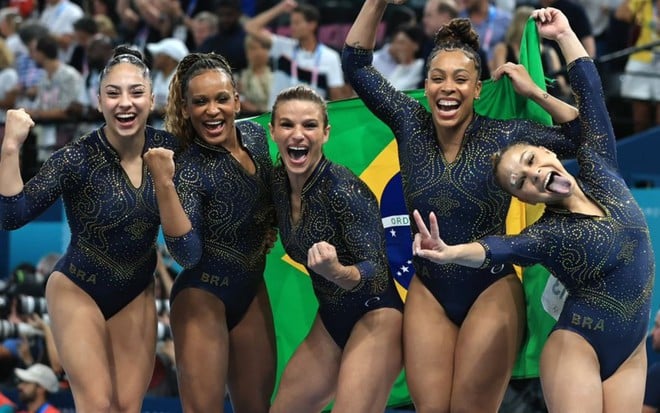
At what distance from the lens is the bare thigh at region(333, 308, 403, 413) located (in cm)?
481

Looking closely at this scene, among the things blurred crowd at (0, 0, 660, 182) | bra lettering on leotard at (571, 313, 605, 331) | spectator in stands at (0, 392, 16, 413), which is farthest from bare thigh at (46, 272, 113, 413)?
blurred crowd at (0, 0, 660, 182)

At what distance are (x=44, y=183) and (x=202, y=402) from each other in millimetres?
1097

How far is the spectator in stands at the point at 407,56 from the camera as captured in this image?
8469mm

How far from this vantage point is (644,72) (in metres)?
8.08

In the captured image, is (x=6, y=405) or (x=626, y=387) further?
(x=6, y=405)

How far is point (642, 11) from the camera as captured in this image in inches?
333

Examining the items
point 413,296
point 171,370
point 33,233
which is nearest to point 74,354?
point 413,296

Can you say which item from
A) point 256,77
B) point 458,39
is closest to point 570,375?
point 458,39

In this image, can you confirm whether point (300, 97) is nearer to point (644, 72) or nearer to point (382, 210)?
point (382, 210)

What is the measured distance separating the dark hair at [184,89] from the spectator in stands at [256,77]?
11.7 feet

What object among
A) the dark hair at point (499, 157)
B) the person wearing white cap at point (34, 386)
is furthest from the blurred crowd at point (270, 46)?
the dark hair at point (499, 157)

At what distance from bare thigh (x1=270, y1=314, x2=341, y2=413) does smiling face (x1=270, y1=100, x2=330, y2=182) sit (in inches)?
26.7

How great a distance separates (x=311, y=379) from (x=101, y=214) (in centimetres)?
108

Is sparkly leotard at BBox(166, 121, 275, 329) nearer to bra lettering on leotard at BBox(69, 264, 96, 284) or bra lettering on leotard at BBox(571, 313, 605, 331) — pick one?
bra lettering on leotard at BBox(69, 264, 96, 284)
